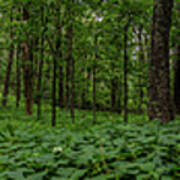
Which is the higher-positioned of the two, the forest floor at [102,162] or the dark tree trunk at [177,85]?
the dark tree trunk at [177,85]

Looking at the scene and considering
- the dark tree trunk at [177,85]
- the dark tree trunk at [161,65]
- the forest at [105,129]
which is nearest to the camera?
the forest at [105,129]

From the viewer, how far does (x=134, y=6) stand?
550 centimetres

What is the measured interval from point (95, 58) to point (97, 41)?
70 cm

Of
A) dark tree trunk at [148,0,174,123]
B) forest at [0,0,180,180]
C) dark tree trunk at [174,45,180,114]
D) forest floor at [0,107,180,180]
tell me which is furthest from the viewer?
dark tree trunk at [174,45,180,114]

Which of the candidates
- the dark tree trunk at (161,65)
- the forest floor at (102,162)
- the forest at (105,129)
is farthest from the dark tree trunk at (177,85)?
the forest floor at (102,162)

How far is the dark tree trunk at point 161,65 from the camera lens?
5.48 m

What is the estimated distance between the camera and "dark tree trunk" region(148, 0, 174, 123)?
5.48m

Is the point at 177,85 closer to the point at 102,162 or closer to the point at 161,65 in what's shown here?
the point at 161,65

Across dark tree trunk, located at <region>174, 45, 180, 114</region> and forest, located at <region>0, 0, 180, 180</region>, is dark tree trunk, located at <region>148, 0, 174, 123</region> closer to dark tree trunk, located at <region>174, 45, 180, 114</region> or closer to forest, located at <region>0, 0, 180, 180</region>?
forest, located at <region>0, 0, 180, 180</region>

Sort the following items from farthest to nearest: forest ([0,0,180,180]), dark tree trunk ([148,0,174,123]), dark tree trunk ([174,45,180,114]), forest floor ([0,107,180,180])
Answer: dark tree trunk ([174,45,180,114]) < dark tree trunk ([148,0,174,123]) < forest ([0,0,180,180]) < forest floor ([0,107,180,180])

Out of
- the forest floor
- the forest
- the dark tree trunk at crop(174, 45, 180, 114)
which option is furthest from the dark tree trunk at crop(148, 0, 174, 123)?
the dark tree trunk at crop(174, 45, 180, 114)

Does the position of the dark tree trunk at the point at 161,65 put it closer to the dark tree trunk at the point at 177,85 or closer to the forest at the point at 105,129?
the forest at the point at 105,129

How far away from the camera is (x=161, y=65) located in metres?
5.55

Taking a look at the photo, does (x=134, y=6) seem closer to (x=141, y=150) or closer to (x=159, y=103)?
(x=159, y=103)
